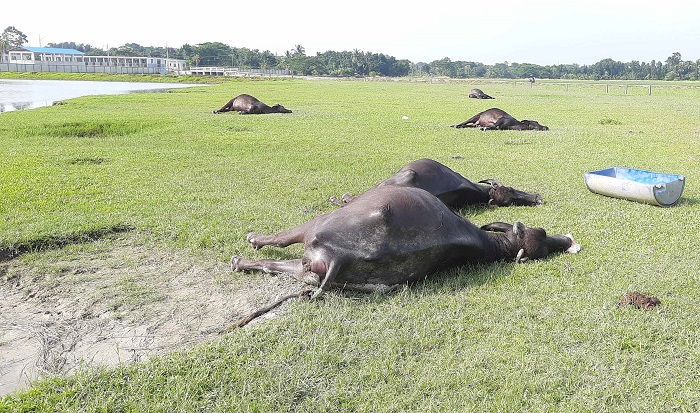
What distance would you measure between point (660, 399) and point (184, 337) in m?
3.02

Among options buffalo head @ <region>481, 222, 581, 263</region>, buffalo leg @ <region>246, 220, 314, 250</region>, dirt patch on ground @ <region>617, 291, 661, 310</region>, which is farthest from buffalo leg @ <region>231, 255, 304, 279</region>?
dirt patch on ground @ <region>617, 291, 661, 310</region>

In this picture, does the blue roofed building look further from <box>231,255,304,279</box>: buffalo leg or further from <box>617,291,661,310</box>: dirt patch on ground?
<box>617,291,661,310</box>: dirt patch on ground

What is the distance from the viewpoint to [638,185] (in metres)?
7.69

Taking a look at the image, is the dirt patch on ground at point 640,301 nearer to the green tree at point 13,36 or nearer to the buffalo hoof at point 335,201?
the buffalo hoof at point 335,201

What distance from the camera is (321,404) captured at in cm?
329

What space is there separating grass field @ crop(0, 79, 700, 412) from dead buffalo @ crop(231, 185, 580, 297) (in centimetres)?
14

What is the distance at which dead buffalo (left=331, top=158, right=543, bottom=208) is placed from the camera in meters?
6.73

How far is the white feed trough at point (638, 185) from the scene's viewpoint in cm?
752

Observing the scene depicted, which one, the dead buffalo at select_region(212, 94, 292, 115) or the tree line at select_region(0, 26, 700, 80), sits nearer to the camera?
the dead buffalo at select_region(212, 94, 292, 115)

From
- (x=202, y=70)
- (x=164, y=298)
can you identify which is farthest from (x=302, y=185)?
(x=202, y=70)

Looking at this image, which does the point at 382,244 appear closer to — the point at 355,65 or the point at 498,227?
the point at 498,227

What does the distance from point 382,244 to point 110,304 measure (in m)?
2.17

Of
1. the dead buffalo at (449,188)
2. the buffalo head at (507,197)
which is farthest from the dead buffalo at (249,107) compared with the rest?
the buffalo head at (507,197)

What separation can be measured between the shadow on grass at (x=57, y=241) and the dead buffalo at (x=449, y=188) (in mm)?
2624
